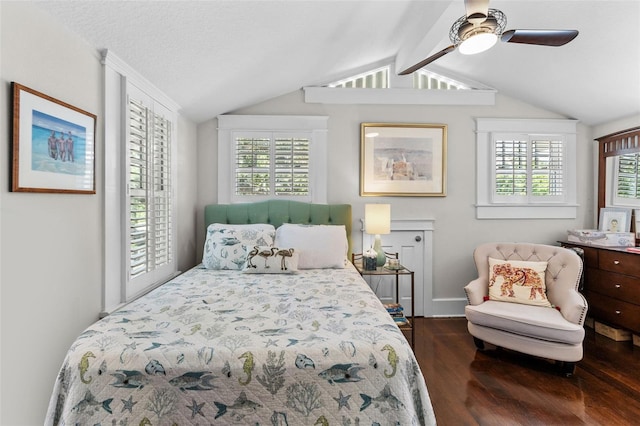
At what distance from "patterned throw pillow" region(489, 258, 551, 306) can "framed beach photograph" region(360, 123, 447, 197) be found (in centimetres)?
109

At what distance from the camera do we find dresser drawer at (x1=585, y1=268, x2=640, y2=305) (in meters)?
3.15

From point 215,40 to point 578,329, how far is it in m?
3.35

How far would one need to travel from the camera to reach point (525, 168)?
404cm

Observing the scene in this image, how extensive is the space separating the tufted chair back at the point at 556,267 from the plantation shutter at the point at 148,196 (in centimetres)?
278

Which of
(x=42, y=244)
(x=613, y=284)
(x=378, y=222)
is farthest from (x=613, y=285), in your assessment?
(x=42, y=244)

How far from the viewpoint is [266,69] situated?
3100 millimetres

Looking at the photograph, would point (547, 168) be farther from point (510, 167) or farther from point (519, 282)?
point (519, 282)

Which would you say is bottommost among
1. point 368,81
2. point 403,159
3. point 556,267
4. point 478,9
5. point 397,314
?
point 397,314

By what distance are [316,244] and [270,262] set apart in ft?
1.63

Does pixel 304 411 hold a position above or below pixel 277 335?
below

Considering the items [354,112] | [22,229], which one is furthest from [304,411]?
[354,112]

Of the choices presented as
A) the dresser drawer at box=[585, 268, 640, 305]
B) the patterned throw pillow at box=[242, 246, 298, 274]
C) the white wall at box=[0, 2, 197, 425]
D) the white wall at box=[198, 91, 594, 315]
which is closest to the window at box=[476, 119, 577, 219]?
the white wall at box=[198, 91, 594, 315]

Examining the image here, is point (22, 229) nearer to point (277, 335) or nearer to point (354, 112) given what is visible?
point (277, 335)

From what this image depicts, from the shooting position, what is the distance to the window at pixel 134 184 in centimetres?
222
